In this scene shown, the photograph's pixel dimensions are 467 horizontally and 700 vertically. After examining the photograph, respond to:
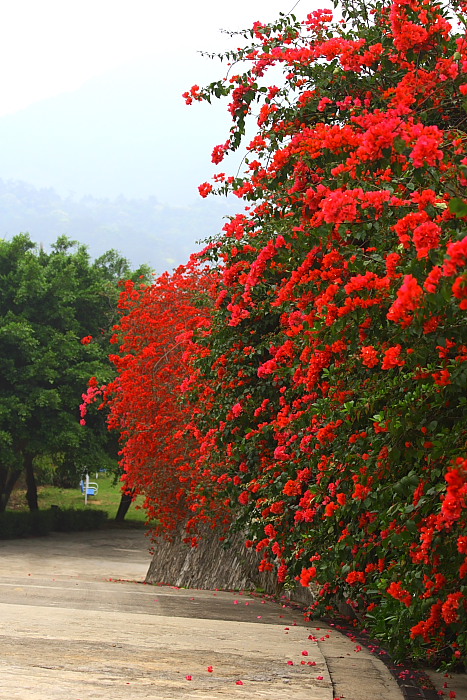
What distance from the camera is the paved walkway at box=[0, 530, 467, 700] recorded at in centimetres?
407

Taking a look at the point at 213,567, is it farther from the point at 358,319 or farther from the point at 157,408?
the point at 358,319

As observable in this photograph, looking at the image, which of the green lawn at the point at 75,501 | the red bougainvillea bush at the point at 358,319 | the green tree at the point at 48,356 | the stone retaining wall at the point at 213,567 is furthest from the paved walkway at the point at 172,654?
the green lawn at the point at 75,501

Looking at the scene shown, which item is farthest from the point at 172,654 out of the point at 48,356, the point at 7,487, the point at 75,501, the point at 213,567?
the point at 75,501

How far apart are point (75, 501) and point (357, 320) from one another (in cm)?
3663

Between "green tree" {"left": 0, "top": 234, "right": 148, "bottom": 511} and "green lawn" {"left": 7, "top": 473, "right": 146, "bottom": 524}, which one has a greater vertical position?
"green tree" {"left": 0, "top": 234, "right": 148, "bottom": 511}

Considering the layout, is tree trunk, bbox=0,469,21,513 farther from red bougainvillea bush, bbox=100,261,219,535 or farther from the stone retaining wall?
red bougainvillea bush, bbox=100,261,219,535

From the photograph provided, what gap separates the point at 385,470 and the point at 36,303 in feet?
76.8

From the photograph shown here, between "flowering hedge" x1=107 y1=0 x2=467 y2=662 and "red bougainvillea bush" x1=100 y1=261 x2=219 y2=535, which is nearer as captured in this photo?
"flowering hedge" x1=107 y1=0 x2=467 y2=662

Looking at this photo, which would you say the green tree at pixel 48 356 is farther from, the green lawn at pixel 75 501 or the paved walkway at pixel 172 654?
the paved walkway at pixel 172 654

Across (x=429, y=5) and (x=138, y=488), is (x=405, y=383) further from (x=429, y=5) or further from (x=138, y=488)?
(x=138, y=488)

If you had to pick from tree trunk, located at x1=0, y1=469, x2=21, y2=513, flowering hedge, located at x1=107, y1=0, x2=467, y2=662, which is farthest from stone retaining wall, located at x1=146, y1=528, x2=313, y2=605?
tree trunk, located at x1=0, y1=469, x2=21, y2=513

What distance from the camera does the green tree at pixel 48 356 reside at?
24625mm

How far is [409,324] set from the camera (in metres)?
3.43

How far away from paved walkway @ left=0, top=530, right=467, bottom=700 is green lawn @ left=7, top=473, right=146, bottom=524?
2492 centimetres
